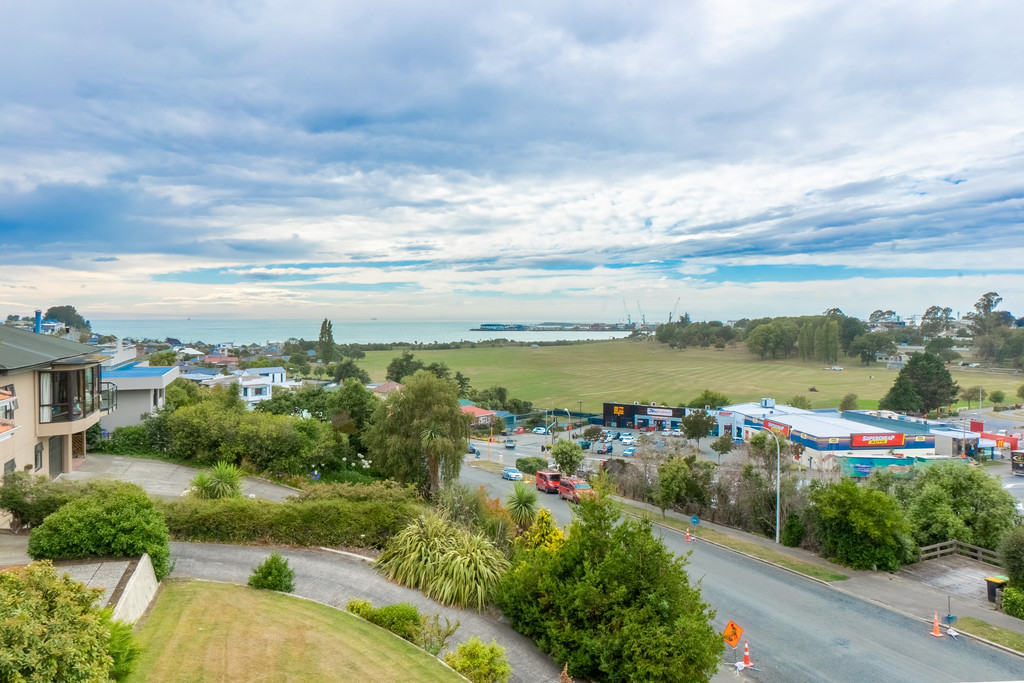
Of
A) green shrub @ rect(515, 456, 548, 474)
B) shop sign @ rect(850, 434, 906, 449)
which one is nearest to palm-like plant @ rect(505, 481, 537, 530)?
green shrub @ rect(515, 456, 548, 474)

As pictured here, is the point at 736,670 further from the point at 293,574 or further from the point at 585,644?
the point at 293,574

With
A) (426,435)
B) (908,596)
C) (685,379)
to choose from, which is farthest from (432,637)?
(685,379)

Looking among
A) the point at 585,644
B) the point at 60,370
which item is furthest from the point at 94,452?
the point at 585,644

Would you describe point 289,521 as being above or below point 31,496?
below

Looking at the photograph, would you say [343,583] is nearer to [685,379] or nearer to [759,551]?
[759,551]

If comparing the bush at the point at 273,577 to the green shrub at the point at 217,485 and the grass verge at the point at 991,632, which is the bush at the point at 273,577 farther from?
the grass verge at the point at 991,632

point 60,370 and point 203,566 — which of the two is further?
point 60,370
